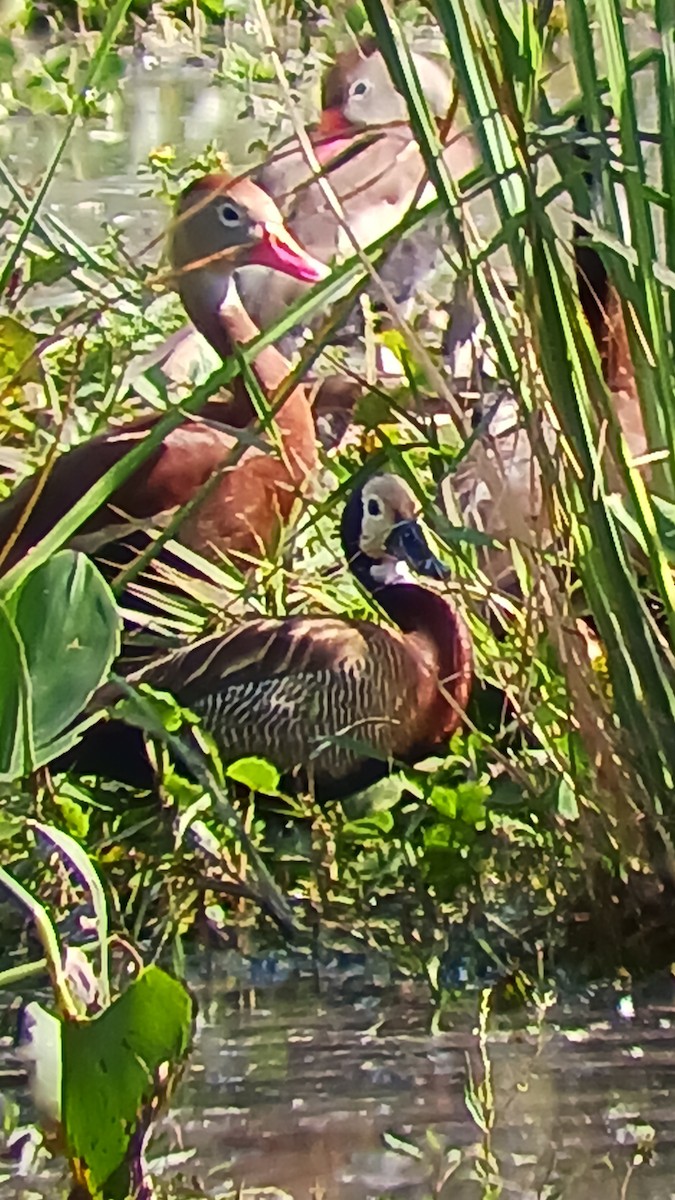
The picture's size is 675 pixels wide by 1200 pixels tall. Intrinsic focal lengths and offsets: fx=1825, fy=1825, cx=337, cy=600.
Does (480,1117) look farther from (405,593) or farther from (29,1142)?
(405,593)

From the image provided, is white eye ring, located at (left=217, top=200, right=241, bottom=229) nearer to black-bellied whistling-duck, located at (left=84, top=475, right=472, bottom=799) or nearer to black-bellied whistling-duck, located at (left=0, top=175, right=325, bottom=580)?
black-bellied whistling-duck, located at (left=0, top=175, right=325, bottom=580)

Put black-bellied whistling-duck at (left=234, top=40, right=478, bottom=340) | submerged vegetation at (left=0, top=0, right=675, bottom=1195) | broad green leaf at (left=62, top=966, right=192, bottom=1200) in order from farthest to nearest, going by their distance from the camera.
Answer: black-bellied whistling-duck at (left=234, top=40, right=478, bottom=340) → submerged vegetation at (left=0, top=0, right=675, bottom=1195) → broad green leaf at (left=62, top=966, right=192, bottom=1200)

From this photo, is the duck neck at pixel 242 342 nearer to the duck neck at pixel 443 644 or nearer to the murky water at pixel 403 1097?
the duck neck at pixel 443 644

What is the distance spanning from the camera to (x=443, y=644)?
1.14 m

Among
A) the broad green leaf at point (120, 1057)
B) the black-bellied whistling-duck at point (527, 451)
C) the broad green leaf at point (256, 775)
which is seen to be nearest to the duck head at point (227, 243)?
the black-bellied whistling-duck at point (527, 451)

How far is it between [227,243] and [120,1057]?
4.47ft

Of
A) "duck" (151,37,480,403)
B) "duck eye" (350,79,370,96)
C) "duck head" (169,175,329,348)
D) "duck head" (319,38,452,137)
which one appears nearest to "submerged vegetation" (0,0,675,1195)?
"duck head" (169,175,329,348)

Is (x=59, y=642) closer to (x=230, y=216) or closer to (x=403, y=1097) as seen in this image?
(x=403, y=1097)

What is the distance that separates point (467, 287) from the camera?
877 millimetres

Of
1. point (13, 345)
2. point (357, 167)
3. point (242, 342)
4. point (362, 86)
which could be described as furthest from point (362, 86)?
point (13, 345)

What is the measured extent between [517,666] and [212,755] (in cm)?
18

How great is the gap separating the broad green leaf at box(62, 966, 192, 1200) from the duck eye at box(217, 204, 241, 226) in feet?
4.49

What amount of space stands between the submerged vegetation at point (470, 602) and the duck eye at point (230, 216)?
59 centimetres

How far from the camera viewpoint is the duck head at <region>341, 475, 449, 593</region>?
49.1 inches
